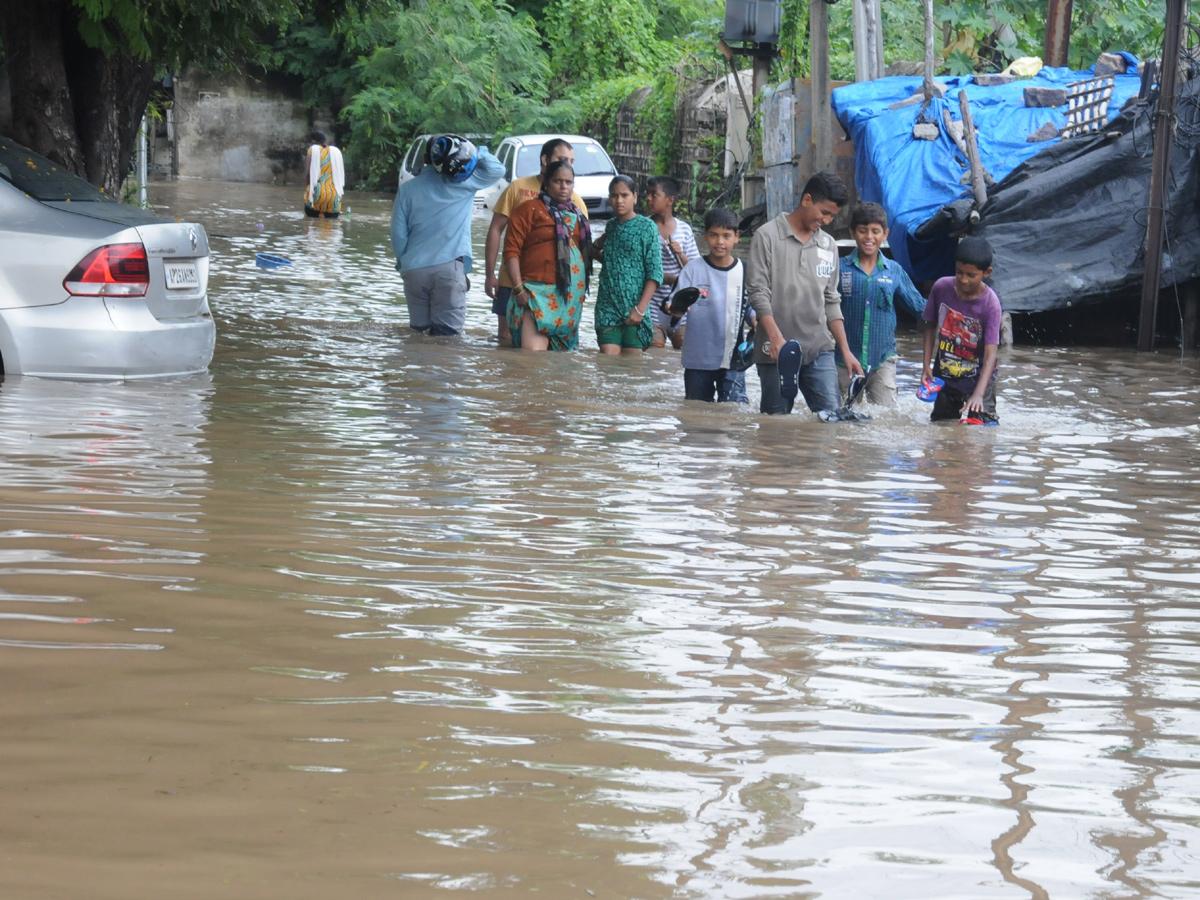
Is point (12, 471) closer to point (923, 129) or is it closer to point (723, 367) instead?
point (723, 367)

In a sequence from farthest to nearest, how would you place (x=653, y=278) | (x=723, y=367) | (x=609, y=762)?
(x=653, y=278)
(x=723, y=367)
(x=609, y=762)

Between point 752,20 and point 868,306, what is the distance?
15271 mm

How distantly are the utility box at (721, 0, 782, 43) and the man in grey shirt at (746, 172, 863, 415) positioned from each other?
15352 millimetres

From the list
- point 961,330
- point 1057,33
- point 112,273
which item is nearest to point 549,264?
point 961,330

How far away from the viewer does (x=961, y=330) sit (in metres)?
8.17

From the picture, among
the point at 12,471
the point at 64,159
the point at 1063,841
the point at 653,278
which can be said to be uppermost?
the point at 64,159

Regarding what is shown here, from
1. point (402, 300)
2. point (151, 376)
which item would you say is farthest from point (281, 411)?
point (402, 300)

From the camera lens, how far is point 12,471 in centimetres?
563

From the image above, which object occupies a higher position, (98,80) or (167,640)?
(98,80)

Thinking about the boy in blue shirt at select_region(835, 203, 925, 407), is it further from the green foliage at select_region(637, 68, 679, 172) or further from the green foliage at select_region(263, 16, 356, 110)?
the green foliage at select_region(263, 16, 356, 110)

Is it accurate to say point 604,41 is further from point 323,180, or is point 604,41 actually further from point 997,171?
point 997,171

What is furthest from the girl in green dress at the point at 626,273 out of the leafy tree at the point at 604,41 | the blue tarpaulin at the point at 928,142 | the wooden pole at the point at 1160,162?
the leafy tree at the point at 604,41

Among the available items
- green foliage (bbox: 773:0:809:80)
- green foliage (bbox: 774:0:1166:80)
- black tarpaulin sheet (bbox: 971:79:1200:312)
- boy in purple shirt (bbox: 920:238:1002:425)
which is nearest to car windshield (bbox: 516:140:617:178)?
green foliage (bbox: 773:0:809:80)

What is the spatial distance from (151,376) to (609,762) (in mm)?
5437
